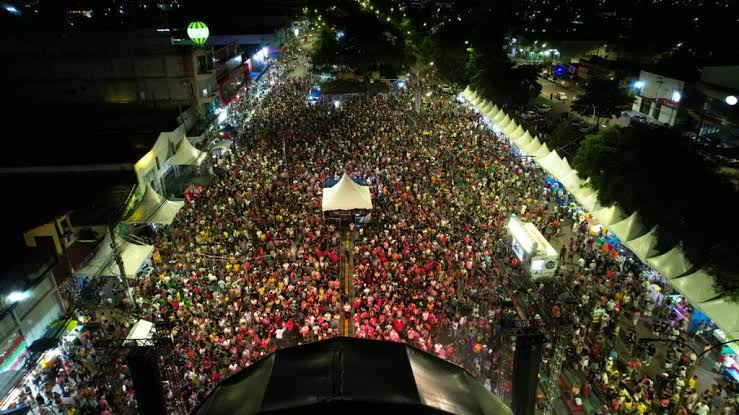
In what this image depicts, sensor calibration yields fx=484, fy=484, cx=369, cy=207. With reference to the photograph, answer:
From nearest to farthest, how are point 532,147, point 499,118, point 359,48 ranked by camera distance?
point 532,147 → point 499,118 → point 359,48

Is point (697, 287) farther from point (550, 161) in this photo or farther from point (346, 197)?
point (346, 197)

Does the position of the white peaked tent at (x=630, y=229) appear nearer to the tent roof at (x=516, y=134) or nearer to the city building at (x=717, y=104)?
the city building at (x=717, y=104)

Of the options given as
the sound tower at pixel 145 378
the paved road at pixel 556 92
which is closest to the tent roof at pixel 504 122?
the paved road at pixel 556 92

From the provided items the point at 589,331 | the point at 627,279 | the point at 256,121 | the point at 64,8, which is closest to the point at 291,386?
the point at 589,331

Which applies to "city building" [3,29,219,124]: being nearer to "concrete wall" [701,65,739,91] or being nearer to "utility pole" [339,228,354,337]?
"utility pole" [339,228,354,337]

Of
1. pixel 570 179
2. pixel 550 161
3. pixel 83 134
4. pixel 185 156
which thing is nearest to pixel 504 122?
pixel 550 161
